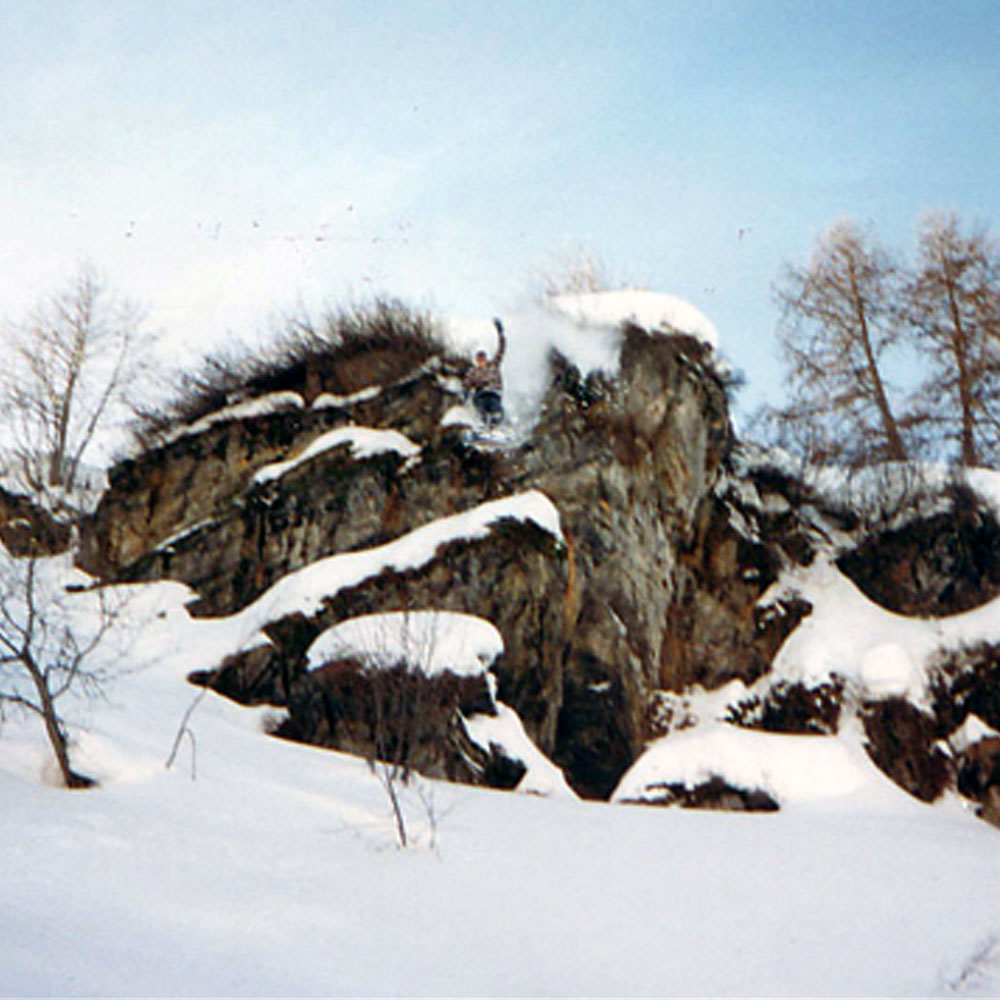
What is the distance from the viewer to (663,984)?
602cm

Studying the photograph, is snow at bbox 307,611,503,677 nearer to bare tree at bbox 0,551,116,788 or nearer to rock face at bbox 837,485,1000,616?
bare tree at bbox 0,551,116,788

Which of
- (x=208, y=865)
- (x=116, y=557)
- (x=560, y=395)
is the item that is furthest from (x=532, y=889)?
(x=116, y=557)

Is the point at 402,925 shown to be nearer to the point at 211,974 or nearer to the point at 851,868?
the point at 211,974

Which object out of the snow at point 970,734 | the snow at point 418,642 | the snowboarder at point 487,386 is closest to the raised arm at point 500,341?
the snowboarder at point 487,386

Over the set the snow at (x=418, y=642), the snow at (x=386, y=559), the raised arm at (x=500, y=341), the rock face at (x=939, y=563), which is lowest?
the snow at (x=418, y=642)

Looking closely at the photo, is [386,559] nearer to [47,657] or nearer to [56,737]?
[47,657]

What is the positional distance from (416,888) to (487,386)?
39.9 ft

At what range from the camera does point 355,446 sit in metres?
19.9

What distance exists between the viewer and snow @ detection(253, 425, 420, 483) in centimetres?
1981

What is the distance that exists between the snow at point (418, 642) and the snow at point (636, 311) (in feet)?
28.4

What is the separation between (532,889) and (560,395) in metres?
12.9

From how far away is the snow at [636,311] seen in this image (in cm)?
2031

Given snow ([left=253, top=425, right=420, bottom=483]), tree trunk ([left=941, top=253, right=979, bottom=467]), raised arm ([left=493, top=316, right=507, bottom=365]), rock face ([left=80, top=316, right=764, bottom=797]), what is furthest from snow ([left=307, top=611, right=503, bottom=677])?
tree trunk ([left=941, top=253, right=979, bottom=467])

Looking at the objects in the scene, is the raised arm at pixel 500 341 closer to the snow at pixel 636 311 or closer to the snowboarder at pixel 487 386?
the snowboarder at pixel 487 386
